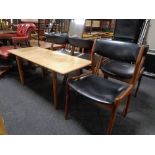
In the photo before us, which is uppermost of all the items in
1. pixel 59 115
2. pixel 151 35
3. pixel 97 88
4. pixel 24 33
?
pixel 151 35

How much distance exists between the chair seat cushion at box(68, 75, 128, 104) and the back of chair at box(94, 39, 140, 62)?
292mm

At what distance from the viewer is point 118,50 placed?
5.12 feet

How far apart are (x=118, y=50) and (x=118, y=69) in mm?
412

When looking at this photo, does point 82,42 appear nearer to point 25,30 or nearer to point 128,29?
point 25,30

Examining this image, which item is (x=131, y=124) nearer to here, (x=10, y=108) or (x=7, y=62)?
(x=10, y=108)

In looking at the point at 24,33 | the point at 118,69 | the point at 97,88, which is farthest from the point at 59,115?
the point at 24,33

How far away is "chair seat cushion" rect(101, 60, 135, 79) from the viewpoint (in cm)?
178

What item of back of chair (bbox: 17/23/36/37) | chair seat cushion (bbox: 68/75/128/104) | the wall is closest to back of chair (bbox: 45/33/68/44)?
back of chair (bbox: 17/23/36/37)

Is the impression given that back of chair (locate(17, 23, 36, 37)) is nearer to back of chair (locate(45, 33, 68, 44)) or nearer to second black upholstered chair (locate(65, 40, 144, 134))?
back of chair (locate(45, 33, 68, 44))

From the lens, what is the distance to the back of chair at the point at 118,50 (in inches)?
57.2

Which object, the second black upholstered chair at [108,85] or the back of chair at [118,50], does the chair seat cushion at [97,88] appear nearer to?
the second black upholstered chair at [108,85]

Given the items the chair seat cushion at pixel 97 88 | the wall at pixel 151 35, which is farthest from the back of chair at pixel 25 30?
the wall at pixel 151 35
